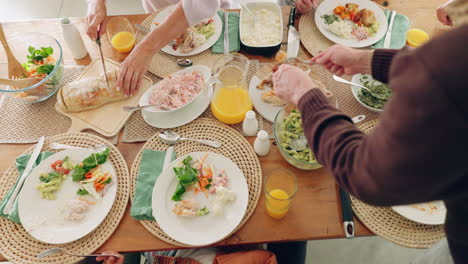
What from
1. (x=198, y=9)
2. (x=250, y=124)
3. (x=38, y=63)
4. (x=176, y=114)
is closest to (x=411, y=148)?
(x=250, y=124)

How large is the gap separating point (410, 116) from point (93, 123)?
1248 millimetres

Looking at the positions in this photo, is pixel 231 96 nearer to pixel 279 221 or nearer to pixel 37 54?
pixel 279 221

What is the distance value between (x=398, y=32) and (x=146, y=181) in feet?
4.75

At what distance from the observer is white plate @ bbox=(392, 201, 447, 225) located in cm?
109

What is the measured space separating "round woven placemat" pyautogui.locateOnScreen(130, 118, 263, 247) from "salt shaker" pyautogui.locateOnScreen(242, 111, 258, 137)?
36 mm

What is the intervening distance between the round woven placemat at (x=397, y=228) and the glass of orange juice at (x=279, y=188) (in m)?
0.24

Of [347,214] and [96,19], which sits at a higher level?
[96,19]

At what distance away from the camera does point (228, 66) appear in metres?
1.36

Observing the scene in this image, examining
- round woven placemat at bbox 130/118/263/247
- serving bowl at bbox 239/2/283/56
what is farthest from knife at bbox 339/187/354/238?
serving bowl at bbox 239/2/283/56

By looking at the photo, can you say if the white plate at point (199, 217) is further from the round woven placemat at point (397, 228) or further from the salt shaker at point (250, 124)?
the round woven placemat at point (397, 228)

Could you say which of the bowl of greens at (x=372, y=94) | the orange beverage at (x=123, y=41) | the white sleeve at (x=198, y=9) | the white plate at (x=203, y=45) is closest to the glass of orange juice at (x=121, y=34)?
the orange beverage at (x=123, y=41)

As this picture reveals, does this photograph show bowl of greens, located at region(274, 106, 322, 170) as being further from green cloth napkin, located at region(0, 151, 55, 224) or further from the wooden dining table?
green cloth napkin, located at region(0, 151, 55, 224)

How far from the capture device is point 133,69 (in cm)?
144

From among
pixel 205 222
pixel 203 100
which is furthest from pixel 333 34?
pixel 205 222
